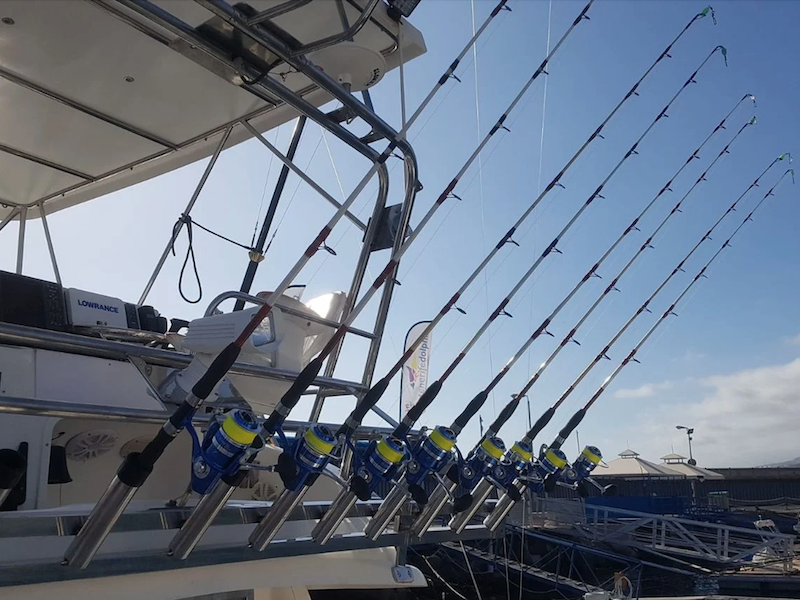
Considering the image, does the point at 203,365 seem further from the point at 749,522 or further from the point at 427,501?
the point at 749,522

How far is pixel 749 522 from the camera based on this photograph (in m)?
18.9

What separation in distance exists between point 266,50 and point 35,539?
212 centimetres

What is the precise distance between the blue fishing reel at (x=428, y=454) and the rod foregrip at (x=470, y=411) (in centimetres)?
62

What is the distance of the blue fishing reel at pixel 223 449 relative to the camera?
80.5 inches

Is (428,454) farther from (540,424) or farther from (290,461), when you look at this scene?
(540,424)

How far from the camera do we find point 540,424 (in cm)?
441

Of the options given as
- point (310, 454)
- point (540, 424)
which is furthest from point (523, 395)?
point (310, 454)

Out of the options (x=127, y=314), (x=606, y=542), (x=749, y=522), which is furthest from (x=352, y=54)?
(x=749, y=522)

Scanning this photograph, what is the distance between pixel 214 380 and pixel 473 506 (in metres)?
1.83

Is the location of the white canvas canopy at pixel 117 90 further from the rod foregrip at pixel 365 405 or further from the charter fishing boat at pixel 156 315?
the rod foregrip at pixel 365 405

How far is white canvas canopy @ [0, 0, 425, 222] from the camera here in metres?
3.08

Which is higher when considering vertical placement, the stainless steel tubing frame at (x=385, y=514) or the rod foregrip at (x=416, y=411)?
the rod foregrip at (x=416, y=411)

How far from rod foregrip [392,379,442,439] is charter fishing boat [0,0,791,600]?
0.02 metres

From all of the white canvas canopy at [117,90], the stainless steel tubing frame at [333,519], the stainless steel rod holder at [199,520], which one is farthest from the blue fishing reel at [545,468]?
the white canvas canopy at [117,90]
